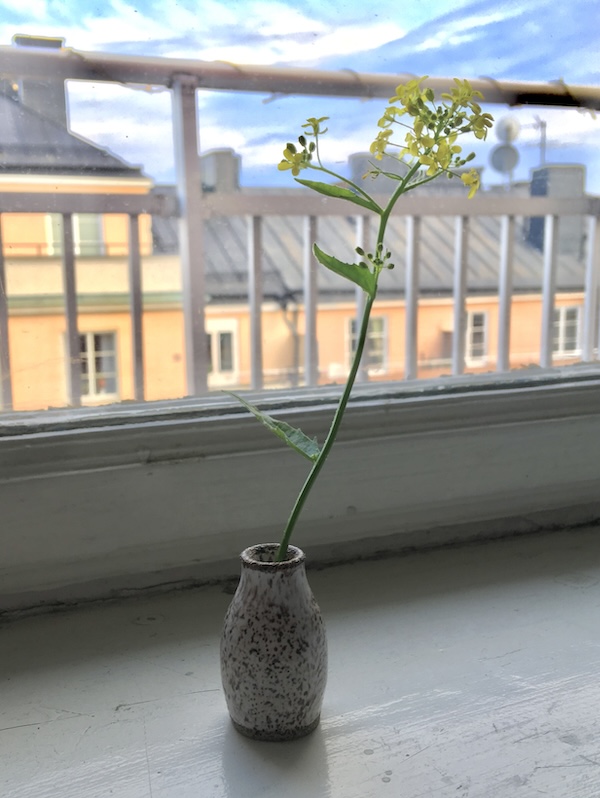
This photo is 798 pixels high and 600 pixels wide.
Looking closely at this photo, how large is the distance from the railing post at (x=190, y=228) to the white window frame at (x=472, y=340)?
466 mm

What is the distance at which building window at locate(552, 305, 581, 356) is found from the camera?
4.17 feet

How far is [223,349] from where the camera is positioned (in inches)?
41.3

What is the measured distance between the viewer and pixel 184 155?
922 millimetres

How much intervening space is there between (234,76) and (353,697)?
2.19 ft

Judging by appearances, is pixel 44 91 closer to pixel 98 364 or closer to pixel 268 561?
pixel 98 364

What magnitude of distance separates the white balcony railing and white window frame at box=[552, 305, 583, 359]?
13mm

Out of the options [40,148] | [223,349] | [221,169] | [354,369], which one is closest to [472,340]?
[223,349]

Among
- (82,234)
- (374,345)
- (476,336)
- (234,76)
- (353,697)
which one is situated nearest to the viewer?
(353,697)

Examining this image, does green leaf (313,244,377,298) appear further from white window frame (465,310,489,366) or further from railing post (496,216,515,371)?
railing post (496,216,515,371)

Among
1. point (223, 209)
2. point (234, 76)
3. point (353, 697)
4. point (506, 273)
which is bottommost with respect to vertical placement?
point (353, 697)

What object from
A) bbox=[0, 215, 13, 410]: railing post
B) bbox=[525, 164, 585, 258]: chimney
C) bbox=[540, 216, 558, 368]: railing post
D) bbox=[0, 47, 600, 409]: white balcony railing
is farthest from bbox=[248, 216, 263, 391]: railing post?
bbox=[540, 216, 558, 368]: railing post

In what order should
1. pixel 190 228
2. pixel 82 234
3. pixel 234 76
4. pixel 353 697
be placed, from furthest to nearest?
pixel 190 228
pixel 82 234
pixel 234 76
pixel 353 697

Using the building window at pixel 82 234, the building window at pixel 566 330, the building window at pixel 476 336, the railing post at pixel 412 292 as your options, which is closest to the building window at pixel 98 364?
the building window at pixel 82 234

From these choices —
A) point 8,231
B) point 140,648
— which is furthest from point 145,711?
point 8,231
